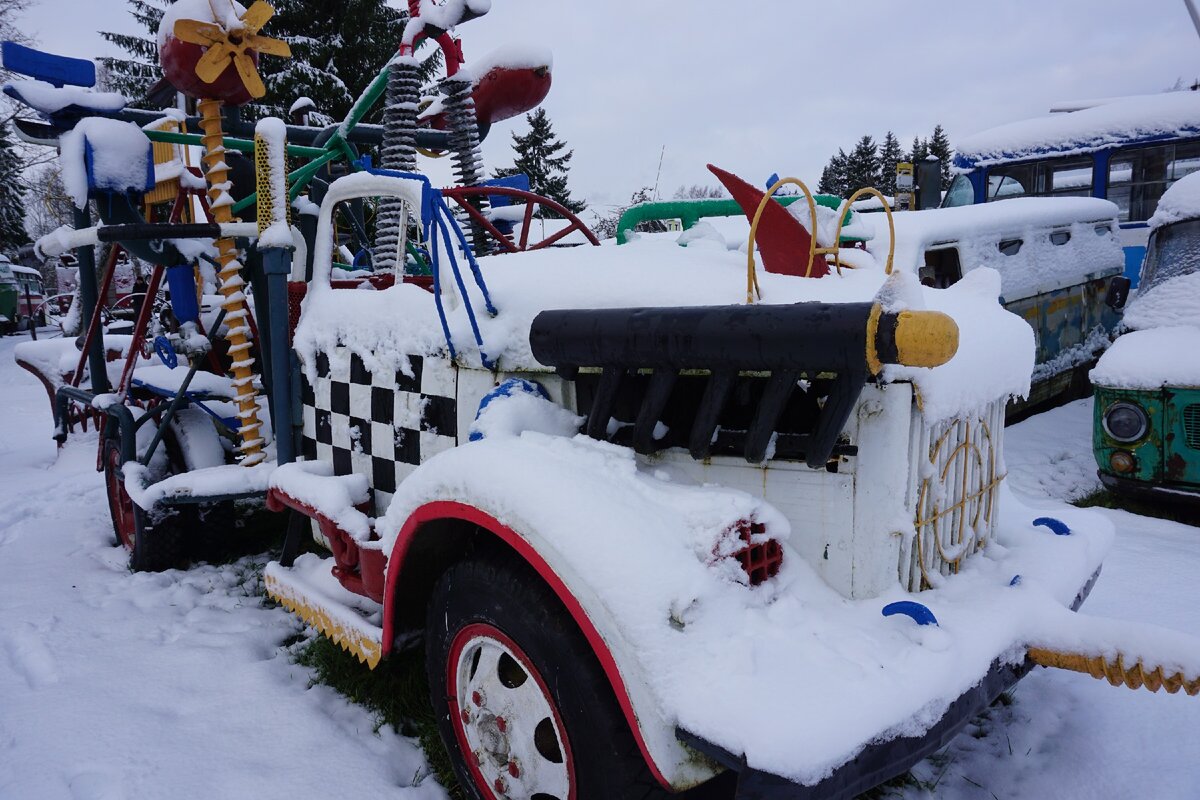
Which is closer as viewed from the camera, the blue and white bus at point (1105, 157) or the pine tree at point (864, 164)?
the blue and white bus at point (1105, 157)

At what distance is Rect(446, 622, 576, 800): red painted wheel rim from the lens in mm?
1764

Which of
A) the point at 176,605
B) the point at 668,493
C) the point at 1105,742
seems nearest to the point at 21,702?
the point at 176,605

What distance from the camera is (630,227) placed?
3100mm

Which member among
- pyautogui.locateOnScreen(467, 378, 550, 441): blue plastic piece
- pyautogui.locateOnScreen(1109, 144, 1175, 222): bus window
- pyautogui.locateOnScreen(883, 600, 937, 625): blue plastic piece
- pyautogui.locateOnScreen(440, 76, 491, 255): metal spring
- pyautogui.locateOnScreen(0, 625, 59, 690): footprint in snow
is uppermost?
pyautogui.locateOnScreen(1109, 144, 1175, 222): bus window

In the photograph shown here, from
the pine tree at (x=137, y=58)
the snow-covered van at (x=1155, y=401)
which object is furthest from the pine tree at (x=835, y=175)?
the snow-covered van at (x=1155, y=401)

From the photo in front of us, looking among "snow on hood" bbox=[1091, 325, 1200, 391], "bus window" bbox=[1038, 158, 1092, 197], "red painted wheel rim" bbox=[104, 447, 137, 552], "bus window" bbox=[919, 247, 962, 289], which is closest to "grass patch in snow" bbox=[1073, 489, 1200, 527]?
"snow on hood" bbox=[1091, 325, 1200, 391]

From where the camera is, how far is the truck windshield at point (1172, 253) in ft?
16.8

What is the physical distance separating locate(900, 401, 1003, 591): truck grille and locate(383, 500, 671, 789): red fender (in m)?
0.82

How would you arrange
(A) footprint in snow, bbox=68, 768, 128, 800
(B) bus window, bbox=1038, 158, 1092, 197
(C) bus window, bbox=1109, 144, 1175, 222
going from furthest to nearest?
(B) bus window, bbox=1038, 158, 1092, 197 → (C) bus window, bbox=1109, 144, 1175, 222 → (A) footprint in snow, bbox=68, 768, 128, 800

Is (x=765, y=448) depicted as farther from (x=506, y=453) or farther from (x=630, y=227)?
(x=630, y=227)

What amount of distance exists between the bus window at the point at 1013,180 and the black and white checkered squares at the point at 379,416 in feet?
31.5

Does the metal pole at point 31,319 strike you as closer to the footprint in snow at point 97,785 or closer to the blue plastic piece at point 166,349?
the blue plastic piece at point 166,349

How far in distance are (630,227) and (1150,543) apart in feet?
10.9

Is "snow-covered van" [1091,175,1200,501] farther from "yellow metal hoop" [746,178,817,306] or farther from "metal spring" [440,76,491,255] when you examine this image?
"metal spring" [440,76,491,255]
